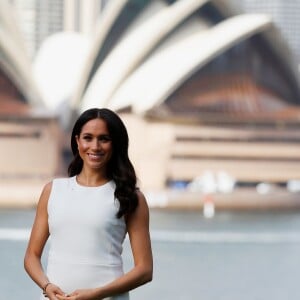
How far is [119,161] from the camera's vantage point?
142 cm

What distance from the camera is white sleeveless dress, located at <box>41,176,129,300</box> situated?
1354mm

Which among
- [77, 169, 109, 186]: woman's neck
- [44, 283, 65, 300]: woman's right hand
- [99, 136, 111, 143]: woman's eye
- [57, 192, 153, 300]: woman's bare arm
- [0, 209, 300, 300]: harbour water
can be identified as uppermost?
[0, 209, 300, 300]: harbour water

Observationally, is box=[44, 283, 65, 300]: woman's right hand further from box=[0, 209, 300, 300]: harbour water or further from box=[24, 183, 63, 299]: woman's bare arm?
box=[0, 209, 300, 300]: harbour water

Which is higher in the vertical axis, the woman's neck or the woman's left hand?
the woman's neck

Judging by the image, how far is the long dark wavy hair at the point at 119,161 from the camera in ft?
4.50

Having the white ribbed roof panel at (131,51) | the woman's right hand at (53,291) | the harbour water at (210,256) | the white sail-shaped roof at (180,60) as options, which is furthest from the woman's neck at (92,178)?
the white ribbed roof panel at (131,51)

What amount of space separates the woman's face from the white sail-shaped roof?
20.6 metres

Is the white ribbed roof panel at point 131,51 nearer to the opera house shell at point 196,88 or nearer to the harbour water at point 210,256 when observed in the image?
the opera house shell at point 196,88

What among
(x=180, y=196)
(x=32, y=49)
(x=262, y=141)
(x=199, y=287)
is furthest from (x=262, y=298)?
(x=32, y=49)

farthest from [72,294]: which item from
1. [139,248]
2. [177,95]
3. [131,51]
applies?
[177,95]

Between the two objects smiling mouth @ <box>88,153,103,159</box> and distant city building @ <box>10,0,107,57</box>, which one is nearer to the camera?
smiling mouth @ <box>88,153,103,159</box>

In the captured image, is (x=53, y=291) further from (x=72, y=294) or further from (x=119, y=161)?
(x=119, y=161)

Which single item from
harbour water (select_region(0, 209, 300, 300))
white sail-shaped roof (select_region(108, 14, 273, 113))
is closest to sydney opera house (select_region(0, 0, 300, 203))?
white sail-shaped roof (select_region(108, 14, 273, 113))

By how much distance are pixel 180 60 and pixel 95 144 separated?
21.1m
